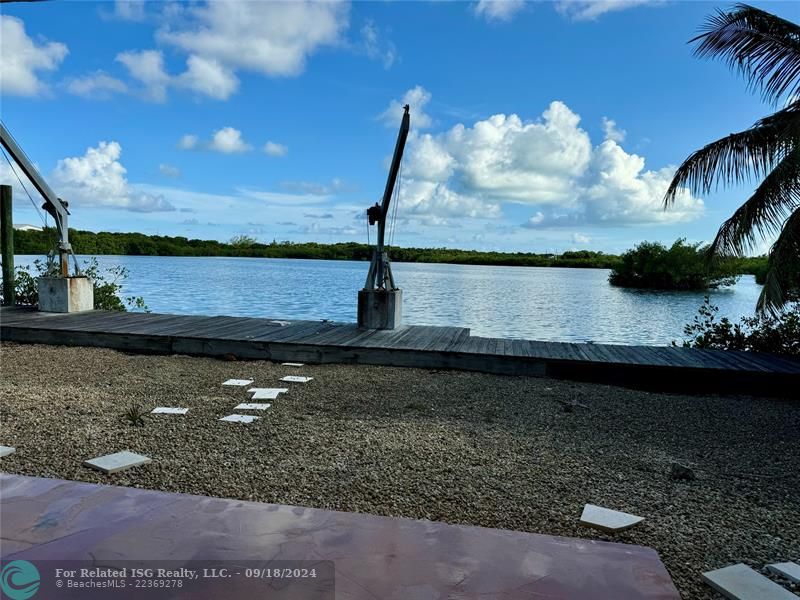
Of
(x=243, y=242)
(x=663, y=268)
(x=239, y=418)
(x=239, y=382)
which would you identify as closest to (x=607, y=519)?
(x=239, y=418)

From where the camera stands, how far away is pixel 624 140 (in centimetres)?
1513

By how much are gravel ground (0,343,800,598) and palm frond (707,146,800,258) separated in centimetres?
255

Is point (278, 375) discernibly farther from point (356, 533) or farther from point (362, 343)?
point (356, 533)

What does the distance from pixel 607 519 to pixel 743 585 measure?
0.63m

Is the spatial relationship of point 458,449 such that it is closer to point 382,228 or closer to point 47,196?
point 382,228

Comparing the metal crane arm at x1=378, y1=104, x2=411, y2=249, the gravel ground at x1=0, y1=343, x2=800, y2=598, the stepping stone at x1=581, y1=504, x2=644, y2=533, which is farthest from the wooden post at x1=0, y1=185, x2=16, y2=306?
the stepping stone at x1=581, y1=504, x2=644, y2=533

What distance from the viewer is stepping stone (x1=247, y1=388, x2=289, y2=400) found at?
4992 millimetres

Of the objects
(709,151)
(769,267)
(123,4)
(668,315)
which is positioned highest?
(123,4)

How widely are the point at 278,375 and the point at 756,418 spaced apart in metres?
4.73

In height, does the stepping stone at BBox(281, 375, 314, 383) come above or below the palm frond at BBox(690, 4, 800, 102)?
below

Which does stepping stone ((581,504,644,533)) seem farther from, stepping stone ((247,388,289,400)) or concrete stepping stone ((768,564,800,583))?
stepping stone ((247,388,289,400))

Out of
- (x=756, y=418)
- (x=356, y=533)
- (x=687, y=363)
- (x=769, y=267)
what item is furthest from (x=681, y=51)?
(x=356, y=533)

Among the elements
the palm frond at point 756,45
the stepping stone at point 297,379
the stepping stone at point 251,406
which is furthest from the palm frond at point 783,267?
the stepping stone at point 251,406

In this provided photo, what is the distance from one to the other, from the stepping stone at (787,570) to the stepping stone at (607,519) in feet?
1.75
